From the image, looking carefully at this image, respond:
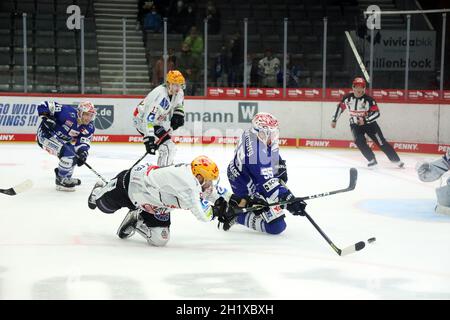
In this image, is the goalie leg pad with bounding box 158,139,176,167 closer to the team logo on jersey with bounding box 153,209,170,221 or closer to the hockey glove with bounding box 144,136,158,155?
the hockey glove with bounding box 144,136,158,155

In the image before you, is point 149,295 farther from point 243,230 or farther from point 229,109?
point 229,109

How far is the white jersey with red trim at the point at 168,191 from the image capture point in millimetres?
5160

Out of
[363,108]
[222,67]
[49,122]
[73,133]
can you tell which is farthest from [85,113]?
[222,67]

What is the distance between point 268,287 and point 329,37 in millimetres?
10338

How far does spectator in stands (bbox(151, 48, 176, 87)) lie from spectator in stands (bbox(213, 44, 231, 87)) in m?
0.80

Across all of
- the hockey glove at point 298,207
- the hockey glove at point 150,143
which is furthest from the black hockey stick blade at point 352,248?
the hockey glove at point 150,143

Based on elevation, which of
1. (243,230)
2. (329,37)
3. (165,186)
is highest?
(329,37)

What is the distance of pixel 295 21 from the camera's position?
14.7 meters

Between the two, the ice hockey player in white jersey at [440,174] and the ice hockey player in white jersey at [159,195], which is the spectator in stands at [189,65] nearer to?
the ice hockey player in white jersey at [440,174]

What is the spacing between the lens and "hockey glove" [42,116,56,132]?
8.26 metres

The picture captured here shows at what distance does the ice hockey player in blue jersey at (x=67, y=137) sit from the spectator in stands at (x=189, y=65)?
6.01 meters

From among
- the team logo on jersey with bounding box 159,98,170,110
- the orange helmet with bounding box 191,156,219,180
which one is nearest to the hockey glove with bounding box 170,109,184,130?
the team logo on jersey with bounding box 159,98,170,110

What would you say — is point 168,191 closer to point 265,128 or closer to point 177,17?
point 265,128
